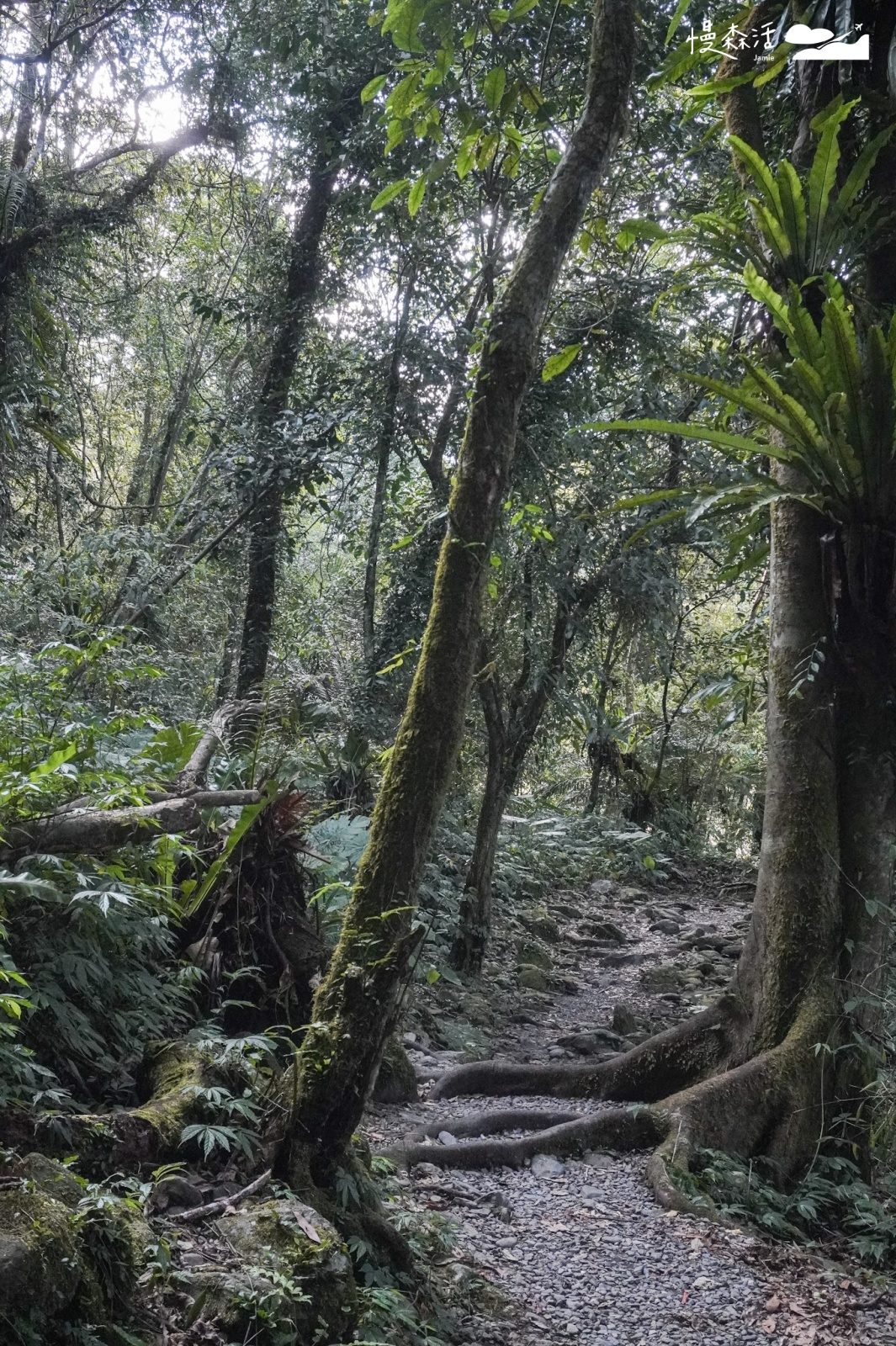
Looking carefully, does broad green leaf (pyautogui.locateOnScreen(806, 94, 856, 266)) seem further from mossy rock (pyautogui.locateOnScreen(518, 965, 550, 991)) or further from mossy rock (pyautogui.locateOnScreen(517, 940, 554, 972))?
mossy rock (pyautogui.locateOnScreen(517, 940, 554, 972))

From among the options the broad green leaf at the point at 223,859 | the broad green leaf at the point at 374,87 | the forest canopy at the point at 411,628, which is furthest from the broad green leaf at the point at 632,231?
the broad green leaf at the point at 223,859

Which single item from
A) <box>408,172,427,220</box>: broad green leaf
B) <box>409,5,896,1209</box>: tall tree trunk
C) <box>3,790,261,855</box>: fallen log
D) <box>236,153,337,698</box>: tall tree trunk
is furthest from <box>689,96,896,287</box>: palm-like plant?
<box>236,153,337,698</box>: tall tree trunk

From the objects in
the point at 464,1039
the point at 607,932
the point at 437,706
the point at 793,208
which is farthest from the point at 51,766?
the point at 607,932

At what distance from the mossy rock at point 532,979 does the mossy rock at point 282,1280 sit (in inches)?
188

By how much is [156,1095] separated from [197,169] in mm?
9214

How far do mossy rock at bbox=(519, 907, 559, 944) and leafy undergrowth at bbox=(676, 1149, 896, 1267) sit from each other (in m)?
4.39

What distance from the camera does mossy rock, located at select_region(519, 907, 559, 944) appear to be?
8062 mm

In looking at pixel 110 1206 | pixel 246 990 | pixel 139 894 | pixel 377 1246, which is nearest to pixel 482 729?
pixel 246 990

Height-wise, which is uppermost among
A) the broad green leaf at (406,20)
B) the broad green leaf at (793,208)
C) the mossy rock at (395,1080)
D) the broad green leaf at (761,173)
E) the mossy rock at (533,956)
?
the broad green leaf at (761,173)

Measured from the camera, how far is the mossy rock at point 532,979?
6.75 metres

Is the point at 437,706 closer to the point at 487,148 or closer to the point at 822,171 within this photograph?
the point at 487,148

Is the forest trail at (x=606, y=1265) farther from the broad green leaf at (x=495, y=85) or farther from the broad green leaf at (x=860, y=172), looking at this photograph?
the broad green leaf at (x=860, y=172)

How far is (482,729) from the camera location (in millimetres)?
7863

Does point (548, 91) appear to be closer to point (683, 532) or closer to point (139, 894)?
point (683, 532)
